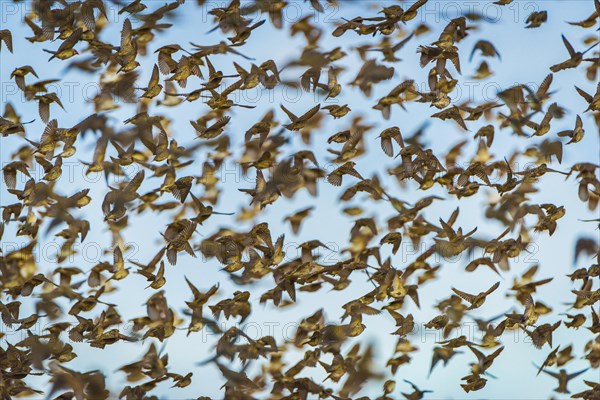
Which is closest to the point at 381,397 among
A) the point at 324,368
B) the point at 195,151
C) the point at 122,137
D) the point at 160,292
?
the point at 324,368

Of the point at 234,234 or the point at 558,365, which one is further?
the point at 558,365

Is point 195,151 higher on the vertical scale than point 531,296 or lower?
higher

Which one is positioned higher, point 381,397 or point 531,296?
point 531,296

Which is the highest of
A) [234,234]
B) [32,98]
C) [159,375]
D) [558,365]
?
[32,98]

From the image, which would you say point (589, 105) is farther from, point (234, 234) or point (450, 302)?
point (234, 234)

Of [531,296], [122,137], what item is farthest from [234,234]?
[531,296]

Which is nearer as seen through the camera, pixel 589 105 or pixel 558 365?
pixel 589 105

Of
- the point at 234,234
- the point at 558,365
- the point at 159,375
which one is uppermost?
the point at 234,234

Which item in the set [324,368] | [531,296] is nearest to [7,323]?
[324,368]

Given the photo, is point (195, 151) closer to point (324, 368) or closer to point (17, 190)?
point (17, 190)
